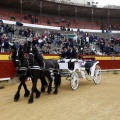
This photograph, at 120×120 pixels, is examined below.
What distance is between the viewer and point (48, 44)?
72.5 feet

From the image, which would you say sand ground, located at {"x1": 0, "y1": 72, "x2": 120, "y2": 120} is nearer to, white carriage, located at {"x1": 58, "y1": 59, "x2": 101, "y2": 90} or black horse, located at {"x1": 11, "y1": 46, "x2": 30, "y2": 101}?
black horse, located at {"x1": 11, "y1": 46, "x2": 30, "y2": 101}

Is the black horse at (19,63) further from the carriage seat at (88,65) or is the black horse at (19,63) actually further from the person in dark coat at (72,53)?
the carriage seat at (88,65)

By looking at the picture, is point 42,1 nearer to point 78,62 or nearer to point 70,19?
point 70,19

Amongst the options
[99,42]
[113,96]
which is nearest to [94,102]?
[113,96]

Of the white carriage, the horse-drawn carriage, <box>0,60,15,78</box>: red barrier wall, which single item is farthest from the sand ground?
<box>0,60,15,78</box>: red barrier wall

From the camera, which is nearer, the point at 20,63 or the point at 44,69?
the point at 20,63

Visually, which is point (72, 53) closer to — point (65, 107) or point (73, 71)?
point (73, 71)

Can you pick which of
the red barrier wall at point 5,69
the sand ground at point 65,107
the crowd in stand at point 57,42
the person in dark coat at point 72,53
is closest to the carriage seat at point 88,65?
the person in dark coat at point 72,53

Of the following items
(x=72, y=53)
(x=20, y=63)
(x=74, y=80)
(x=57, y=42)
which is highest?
(x=57, y=42)

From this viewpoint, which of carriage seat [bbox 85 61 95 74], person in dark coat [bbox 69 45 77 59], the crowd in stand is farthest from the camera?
the crowd in stand

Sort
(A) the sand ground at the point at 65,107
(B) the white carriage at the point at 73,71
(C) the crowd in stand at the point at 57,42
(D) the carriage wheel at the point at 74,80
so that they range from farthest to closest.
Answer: (C) the crowd in stand at the point at 57,42
(B) the white carriage at the point at 73,71
(D) the carriage wheel at the point at 74,80
(A) the sand ground at the point at 65,107

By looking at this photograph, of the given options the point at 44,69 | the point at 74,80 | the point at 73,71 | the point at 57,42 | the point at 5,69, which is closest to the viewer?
the point at 44,69

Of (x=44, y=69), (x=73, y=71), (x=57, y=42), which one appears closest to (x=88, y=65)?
(x=73, y=71)

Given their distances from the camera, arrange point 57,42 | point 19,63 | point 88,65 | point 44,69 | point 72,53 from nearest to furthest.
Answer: point 19,63 < point 44,69 < point 72,53 < point 88,65 < point 57,42
